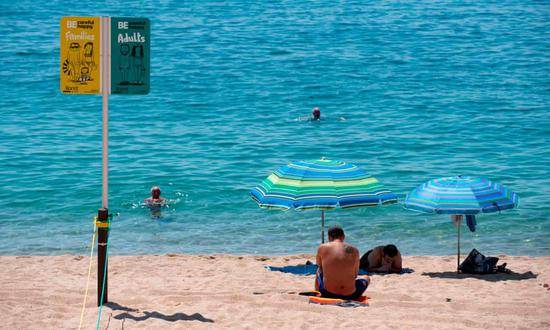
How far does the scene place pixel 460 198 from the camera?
1331 cm

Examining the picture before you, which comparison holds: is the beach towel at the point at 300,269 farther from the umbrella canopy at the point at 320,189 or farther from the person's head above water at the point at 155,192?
the person's head above water at the point at 155,192

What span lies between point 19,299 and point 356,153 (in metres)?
15.5

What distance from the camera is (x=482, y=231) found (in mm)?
18078

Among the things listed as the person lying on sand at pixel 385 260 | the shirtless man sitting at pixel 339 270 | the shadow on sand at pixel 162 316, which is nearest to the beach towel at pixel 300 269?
the person lying on sand at pixel 385 260

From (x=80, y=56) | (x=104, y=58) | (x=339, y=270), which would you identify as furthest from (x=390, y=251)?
(x=80, y=56)

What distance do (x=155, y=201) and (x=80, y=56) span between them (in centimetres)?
947

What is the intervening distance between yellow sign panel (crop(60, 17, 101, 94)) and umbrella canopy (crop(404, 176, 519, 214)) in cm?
510

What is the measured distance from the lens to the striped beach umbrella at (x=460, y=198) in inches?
520

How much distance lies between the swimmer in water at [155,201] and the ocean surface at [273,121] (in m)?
0.29

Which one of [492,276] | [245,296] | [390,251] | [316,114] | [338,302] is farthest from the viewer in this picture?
[316,114]

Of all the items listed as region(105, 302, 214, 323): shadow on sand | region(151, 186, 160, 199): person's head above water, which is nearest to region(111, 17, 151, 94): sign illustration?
region(105, 302, 214, 323): shadow on sand

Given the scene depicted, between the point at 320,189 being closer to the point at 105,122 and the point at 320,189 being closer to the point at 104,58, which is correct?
the point at 105,122

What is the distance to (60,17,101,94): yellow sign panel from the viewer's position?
34.8 feet

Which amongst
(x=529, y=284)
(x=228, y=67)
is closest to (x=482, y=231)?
(x=529, y=284)
